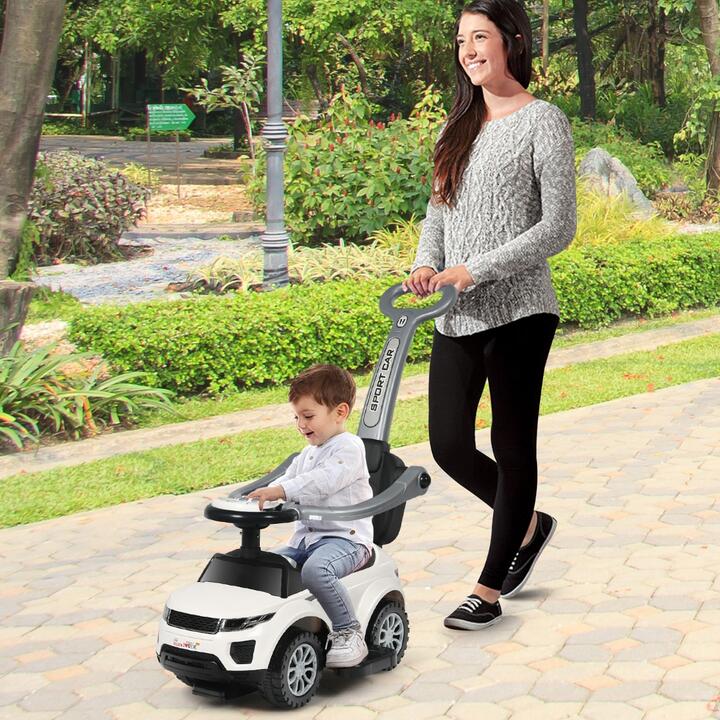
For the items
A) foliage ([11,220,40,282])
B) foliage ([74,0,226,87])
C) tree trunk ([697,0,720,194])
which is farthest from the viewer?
foliage ([74,0,226,87])

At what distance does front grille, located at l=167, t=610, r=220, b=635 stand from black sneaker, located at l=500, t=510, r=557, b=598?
4.92 ft

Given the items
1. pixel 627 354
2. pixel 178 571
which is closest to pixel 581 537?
pixel 178 571

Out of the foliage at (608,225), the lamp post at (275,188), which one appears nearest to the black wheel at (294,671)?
the lamp post at (275,188)

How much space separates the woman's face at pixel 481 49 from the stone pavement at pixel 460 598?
196cm

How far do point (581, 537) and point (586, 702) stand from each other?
1.92 metres

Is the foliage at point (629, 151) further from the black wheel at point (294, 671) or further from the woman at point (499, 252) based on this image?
the black wheel at point (294, 671)

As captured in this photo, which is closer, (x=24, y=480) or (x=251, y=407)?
(x=24, y=480)

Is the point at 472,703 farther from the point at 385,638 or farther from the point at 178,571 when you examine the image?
the point at 178,571

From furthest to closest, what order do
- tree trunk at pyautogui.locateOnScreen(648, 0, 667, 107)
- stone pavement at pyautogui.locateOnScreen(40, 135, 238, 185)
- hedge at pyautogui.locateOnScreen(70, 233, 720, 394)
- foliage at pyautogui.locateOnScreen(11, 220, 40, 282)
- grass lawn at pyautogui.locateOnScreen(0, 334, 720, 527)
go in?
1. tree trunk at pyautogui.locateOnScreen(648, 0, 667, 107)
2. stone pavement at pyautogui.locateOnScreen(40, 135, 238, 185)
3. foliage at pyautogui.locateOnScreen(11, 220, 40, 282)
4. hedge at pyautogui.locateOnScreen(70, 233, 720, 394)
5. grass lawn at pyautogui.locateOnScreen(0, 334, 720, 527)

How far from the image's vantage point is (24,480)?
24.2 feet

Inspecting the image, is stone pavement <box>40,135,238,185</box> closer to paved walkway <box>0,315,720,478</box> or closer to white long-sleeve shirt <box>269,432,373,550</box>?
paved walkway <box>0,315,720,478</box>

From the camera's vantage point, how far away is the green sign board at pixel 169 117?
22.3m

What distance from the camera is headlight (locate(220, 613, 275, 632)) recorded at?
152 inches

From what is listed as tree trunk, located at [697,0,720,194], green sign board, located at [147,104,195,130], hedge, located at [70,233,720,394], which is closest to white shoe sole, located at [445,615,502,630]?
hedge, located at [70,233,720,394]
